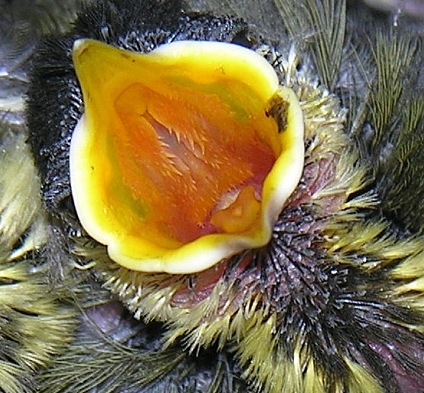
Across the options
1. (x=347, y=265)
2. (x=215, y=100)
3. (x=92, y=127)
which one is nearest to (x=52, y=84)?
(x=92, y=127)

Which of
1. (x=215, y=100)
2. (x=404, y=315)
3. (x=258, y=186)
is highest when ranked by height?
(x=215, y=100)

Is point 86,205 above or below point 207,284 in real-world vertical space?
above

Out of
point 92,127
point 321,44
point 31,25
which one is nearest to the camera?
point 92,127

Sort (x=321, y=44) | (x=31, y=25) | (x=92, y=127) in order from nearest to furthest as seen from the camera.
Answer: (x=92, y=127)
(x=321, y=44)
(x=31, y=25)

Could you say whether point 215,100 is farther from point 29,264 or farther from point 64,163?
point 29,264

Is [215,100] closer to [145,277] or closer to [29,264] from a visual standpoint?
[145,277]

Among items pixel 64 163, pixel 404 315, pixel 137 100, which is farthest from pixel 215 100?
pixel 404 315

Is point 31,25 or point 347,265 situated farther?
point 31,25
